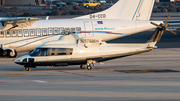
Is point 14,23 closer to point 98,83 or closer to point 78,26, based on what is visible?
point 78,26

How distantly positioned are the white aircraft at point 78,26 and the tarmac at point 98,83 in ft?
18.1

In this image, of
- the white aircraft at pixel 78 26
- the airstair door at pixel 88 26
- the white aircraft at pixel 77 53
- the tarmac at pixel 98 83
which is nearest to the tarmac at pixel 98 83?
the tarmac at pixel 98 83

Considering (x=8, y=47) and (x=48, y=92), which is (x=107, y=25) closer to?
(x=8, y=47)

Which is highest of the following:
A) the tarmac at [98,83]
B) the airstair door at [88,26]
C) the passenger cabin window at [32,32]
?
the airstair door at [88,26]

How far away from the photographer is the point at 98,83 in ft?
57.0

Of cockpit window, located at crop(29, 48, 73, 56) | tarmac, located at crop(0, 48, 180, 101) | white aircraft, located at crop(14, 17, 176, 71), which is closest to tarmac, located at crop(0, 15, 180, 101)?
tarmac, located at crop(0, 48, 180, 101)

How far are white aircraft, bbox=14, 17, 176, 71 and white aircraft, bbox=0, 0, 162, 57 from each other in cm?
667

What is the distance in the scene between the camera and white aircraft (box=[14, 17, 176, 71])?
22.6 metres

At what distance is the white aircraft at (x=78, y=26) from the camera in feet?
101

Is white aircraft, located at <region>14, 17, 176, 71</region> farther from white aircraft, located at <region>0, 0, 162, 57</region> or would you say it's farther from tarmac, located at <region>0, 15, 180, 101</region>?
white aircraft, located at <region>0, 0, 162, 57</region>

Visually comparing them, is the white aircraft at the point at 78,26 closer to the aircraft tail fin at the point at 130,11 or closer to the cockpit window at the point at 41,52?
the aircraft tail fin at the point at 130,11

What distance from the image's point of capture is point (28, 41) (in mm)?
31141

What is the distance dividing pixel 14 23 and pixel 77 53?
1001 centimetres

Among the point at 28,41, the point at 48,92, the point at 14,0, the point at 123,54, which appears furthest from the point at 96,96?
the point at 14,0
